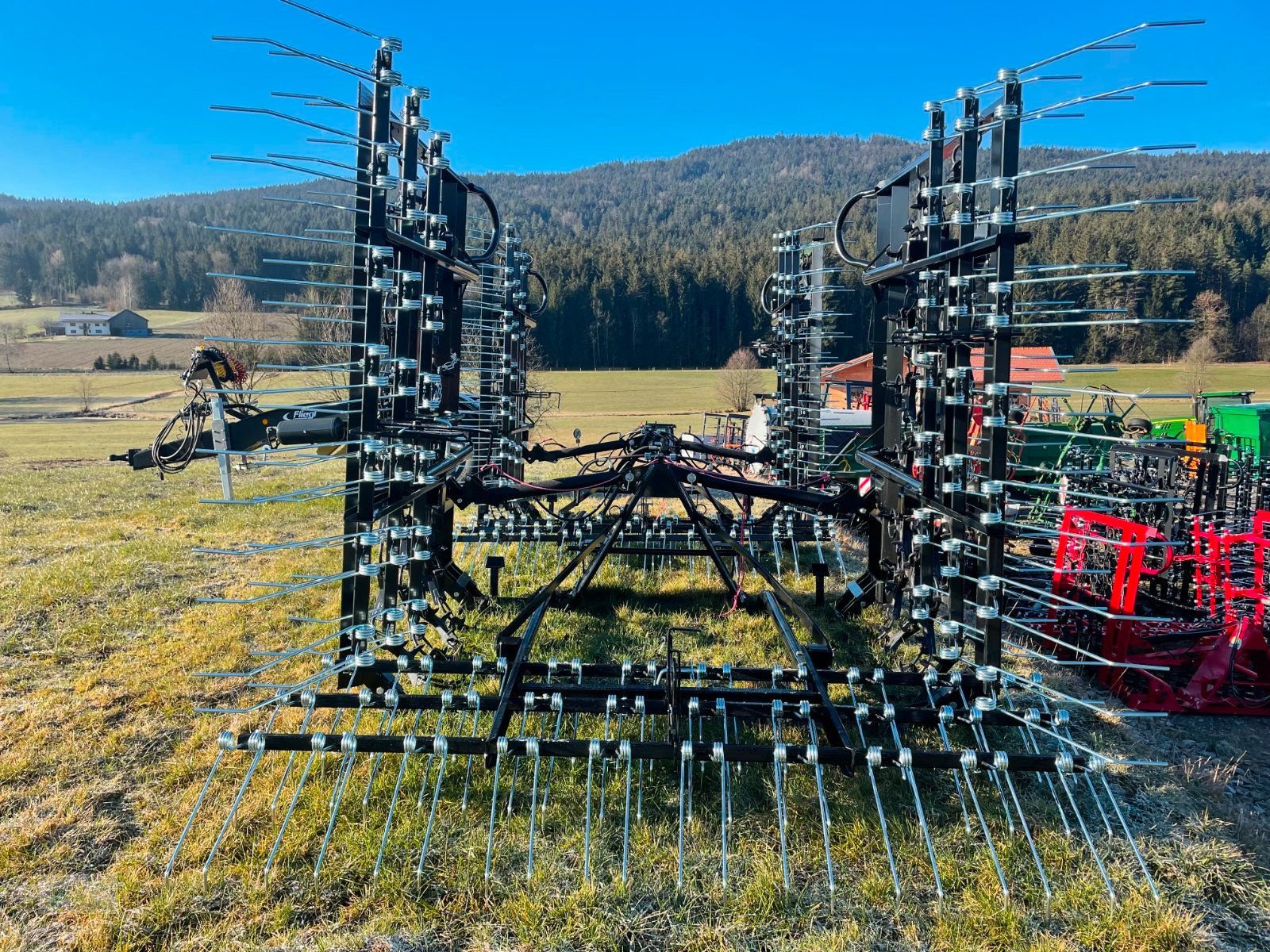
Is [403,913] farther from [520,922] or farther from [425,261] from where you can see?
[425,261]

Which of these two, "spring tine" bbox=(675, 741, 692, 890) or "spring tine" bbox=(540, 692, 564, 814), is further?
"spring tine" bbox=(540, 692, 564, 814)

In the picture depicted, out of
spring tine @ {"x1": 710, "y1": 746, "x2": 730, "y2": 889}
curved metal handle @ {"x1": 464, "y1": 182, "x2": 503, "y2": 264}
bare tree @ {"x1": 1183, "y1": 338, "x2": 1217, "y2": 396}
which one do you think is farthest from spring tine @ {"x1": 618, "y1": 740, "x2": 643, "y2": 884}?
bare tree @ {"x1": 1183, "y1": 338, "x2": 1217, "y2": 396}

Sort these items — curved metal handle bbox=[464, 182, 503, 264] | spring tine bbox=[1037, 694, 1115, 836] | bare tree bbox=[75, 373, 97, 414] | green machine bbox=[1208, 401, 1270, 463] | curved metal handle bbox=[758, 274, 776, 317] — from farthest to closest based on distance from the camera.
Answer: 1. bare tree bbox=[75, 373, 97, 414]
2. green machine bbox=[1208, 401, 1270, 463]
3. curved metal handle bbox=[758, 274, 776, 317]
4. curved metal handle bbox=[464, 182, 503, 264]
5. spring tine bbox=[1037, 694, 1115, 836]

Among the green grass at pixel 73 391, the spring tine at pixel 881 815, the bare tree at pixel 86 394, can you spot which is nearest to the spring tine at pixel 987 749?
the spring tine at pixel 881 815

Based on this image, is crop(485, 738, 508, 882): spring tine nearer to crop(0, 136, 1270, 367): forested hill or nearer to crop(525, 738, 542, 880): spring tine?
crop(525, 738, 542, 880): spring tine

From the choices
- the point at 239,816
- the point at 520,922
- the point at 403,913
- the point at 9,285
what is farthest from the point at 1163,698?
the point at 9,285

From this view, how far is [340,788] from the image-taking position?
3.79 m

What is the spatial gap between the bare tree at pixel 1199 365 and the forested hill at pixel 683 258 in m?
2.64

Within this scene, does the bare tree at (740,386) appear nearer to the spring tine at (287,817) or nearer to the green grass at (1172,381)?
the green grass at (1172,381)

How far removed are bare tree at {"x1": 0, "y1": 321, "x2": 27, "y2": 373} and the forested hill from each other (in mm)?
9011

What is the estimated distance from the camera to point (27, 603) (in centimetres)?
739

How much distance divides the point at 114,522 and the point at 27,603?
5016 millimetres

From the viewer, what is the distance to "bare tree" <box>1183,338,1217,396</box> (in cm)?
3609

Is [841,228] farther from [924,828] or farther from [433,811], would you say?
[433,811]
